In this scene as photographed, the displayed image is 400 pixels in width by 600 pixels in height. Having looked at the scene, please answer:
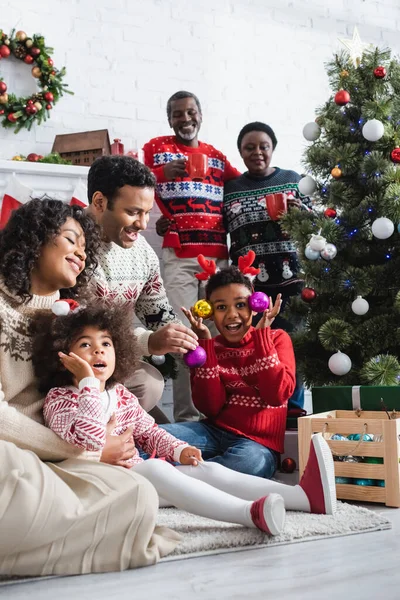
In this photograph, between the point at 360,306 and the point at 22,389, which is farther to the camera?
the point at 360,306

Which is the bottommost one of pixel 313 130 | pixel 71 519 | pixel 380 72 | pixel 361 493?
pixel 361 493

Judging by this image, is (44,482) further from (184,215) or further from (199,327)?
(184,215)

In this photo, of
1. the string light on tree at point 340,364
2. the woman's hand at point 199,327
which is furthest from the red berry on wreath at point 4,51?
the string light on tree at point 340,364

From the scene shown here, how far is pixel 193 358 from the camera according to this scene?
1.96m

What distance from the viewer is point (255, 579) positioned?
1.17 m

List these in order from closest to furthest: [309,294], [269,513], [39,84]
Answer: [269,513] → [309,294] → [39,84]

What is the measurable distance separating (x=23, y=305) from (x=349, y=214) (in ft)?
4.42

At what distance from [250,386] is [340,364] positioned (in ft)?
1.41

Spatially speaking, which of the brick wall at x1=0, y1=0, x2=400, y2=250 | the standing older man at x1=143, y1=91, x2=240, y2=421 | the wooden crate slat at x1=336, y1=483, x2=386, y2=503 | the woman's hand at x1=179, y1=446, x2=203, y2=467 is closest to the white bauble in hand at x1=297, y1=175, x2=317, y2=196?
the standing older man at x1=143, y1=91, x2=240, y2=421

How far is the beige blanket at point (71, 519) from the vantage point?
117 cm

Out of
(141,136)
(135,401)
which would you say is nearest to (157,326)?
(135,401)

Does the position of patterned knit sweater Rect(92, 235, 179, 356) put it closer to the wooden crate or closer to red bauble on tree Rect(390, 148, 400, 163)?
the wooden crate

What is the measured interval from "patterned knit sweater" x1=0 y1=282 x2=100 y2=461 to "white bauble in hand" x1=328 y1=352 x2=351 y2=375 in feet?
3.63

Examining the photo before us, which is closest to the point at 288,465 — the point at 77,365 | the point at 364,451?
the point at 364,451
